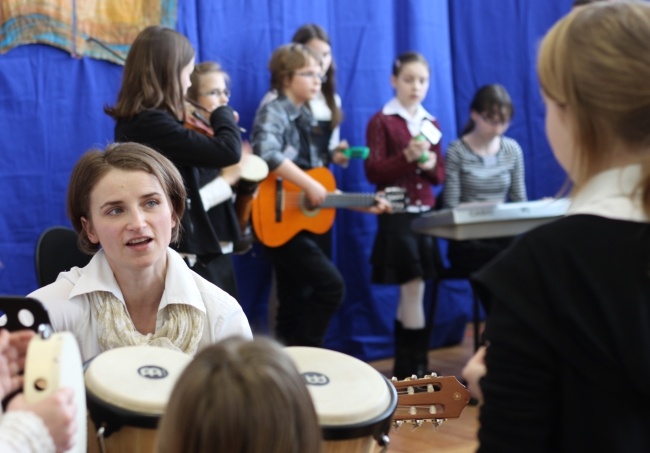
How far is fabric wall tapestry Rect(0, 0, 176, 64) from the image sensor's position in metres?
3.51

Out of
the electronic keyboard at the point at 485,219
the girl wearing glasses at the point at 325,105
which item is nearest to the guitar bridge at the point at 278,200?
the girl wearing glasses at the point at 325,105

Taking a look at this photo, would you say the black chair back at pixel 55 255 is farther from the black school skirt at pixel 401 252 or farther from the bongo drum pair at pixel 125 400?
the black school skirt at pixel 401 252

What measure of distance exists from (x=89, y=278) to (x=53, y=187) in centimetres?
181

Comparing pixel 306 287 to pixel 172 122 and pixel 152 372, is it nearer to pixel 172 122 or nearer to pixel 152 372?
pixel 172 122

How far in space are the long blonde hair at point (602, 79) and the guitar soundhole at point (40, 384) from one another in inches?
30.7

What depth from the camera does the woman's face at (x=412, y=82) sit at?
448 cm

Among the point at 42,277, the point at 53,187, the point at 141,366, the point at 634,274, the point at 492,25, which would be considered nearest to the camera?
the point at 634,274

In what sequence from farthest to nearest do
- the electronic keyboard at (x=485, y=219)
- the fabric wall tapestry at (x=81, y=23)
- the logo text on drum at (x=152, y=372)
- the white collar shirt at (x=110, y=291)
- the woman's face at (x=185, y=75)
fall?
the electronic keyboard at (x=485, y=219) → the fabric wall tapestry at (x=81, y=23) → the woman's face at (x=185, y=75) → the white collar shirt at (x=110, y=291) → the logo text on drum at (x=152, y=372)

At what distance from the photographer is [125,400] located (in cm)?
141

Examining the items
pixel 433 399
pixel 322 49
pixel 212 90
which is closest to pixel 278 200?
pixel 212 90

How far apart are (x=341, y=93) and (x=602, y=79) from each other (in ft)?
12.0

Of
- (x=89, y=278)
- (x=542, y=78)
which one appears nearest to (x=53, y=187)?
(x=89, y=278)

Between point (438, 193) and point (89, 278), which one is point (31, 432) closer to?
point (89, 278)

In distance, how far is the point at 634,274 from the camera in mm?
1147
